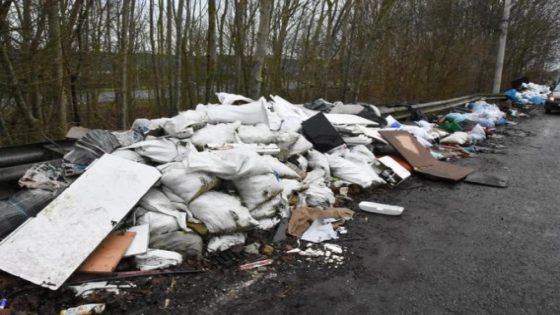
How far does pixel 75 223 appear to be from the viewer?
2.69 meters

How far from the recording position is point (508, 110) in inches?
562

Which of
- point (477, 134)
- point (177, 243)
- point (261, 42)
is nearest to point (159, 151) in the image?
point (177, 243)

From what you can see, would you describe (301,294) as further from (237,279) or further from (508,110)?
(508,110)

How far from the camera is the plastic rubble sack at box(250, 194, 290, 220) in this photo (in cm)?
346

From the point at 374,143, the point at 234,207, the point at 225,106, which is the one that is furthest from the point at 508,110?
the point at 234,207

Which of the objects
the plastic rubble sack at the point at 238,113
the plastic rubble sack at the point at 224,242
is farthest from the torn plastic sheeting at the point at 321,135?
the plastic rubble sack at the point at 224,242

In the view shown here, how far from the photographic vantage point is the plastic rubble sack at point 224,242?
3.00m

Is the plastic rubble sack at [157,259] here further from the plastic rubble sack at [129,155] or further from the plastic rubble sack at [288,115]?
the plastic rubble sack at [288,115]

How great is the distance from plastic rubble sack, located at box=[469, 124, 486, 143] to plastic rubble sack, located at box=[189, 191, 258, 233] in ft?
21.2

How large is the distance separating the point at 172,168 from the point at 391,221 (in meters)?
2.15

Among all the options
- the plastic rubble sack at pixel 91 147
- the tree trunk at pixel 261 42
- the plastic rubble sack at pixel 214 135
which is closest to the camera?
the plastic rubble sack at pixel 91 147

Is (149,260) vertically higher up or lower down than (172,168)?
lower down

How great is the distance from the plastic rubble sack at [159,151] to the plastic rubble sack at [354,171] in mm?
1962

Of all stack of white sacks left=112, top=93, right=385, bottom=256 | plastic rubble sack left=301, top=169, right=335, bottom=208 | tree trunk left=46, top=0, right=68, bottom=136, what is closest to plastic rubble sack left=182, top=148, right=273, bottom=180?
stack of white sacks left=112, top=93, right=385, bottom=256
